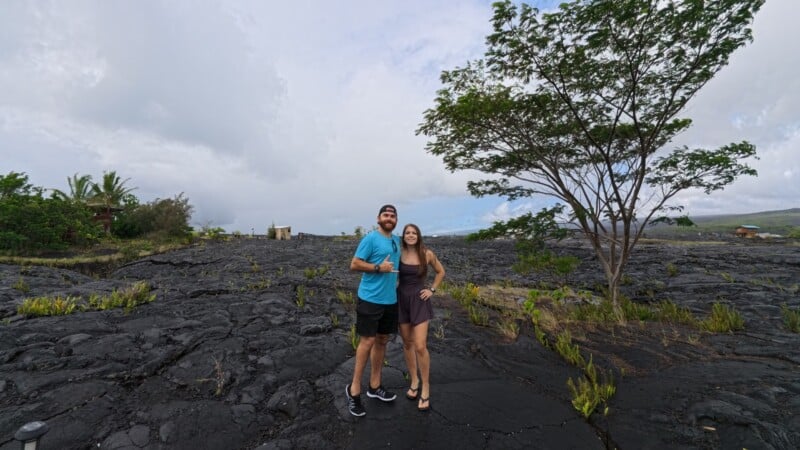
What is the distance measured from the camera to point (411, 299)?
3639 mm

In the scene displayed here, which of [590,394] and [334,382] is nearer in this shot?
[590,394]

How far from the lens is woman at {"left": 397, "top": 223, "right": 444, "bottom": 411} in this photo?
362cm

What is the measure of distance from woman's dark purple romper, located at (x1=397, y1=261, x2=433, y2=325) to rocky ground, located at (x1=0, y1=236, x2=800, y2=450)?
3.42 feet

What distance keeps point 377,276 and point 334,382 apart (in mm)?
1834

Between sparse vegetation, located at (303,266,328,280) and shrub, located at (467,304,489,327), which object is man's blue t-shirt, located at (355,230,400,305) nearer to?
shrub, located at (467,304,489,327)

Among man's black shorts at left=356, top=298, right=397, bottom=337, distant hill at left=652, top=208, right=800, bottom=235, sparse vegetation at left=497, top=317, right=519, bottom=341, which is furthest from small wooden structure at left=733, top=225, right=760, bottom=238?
man's black shorts at left=356, top=298, right=397, bottom=337

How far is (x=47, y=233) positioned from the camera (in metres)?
18.2

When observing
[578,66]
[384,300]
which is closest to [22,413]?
[384,300]

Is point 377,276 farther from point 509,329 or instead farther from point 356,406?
point 509,329

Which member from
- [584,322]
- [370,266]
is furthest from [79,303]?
[584,322]

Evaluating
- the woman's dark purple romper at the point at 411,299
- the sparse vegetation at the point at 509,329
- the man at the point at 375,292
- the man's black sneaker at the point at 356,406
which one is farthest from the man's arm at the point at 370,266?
the sparse vegetation at the point at 509,329

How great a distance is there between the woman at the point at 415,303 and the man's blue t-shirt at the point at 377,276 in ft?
0.61

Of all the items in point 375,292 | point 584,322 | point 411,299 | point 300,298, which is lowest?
point 584,322

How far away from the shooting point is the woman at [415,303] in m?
3.62
